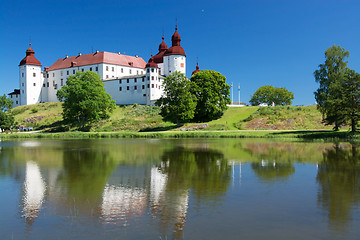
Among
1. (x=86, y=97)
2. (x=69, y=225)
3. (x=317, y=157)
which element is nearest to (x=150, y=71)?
(x=86, y=97)

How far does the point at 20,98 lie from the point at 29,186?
11066 centimetres

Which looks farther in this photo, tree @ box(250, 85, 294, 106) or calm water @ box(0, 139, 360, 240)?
tree @ box(250, 85, 294, 106)

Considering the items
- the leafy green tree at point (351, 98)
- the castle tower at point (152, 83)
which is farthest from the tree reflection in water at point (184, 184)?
the castle tower at point (152, 83)

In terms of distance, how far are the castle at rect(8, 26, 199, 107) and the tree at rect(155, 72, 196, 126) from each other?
772 inches

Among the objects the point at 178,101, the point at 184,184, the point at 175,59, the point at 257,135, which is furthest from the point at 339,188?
the point at 175,59

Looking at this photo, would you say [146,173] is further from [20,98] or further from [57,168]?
[20,98]

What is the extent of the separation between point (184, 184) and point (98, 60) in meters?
96.3

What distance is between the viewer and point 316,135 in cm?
4466

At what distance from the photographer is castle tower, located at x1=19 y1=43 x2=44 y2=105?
11269 cm

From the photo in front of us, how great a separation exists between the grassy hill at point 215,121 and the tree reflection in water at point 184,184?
41.5 meters

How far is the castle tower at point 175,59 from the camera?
322ft

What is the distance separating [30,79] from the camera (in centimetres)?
11331

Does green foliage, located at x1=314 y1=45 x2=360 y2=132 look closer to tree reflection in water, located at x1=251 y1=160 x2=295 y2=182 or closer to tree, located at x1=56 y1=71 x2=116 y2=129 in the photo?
tree reflection in water, located at x1=251 y1=160 x2=295 y2=182

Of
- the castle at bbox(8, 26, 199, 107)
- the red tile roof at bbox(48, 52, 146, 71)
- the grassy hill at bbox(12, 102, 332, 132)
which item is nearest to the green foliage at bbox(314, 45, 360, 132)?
the grassy hill at bbox(12, 102, 332, 132)
